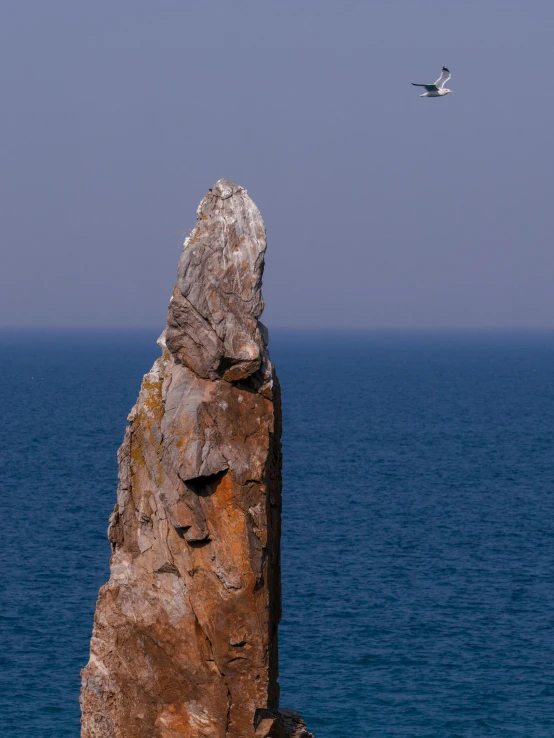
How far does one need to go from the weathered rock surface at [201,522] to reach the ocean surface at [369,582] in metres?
25.2

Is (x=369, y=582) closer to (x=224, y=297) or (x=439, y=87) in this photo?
(x=439, y=87)

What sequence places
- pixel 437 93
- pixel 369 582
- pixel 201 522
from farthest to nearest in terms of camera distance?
pixel 369 582, pixel 437 93, pixel 201 522

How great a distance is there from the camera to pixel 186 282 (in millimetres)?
17984

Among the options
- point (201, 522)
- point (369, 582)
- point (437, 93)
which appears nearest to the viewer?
point (201, 522)

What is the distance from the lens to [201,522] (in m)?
17.9

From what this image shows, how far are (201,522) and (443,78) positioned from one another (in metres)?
13.5

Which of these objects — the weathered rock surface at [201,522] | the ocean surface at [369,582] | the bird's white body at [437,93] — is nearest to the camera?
the weathered rock surface at [201,522]

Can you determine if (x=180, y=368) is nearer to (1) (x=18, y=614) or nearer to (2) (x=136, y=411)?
(2) (x=136, y=411)

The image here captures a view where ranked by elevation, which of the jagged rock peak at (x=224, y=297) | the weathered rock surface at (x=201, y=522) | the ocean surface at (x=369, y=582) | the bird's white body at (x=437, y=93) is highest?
the bird's white body at (x=437, y=93)

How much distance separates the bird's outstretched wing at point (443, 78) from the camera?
25539mm

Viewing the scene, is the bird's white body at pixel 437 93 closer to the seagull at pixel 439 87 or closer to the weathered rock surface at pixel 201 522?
the seagull at pixel 439 87

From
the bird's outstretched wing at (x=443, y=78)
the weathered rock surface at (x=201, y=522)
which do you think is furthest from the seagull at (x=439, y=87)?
the weathered rock surface at (x=201, y=522)

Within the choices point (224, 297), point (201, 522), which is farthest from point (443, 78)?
point (201, 522)

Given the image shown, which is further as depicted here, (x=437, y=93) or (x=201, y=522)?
(x=437, y=93)
